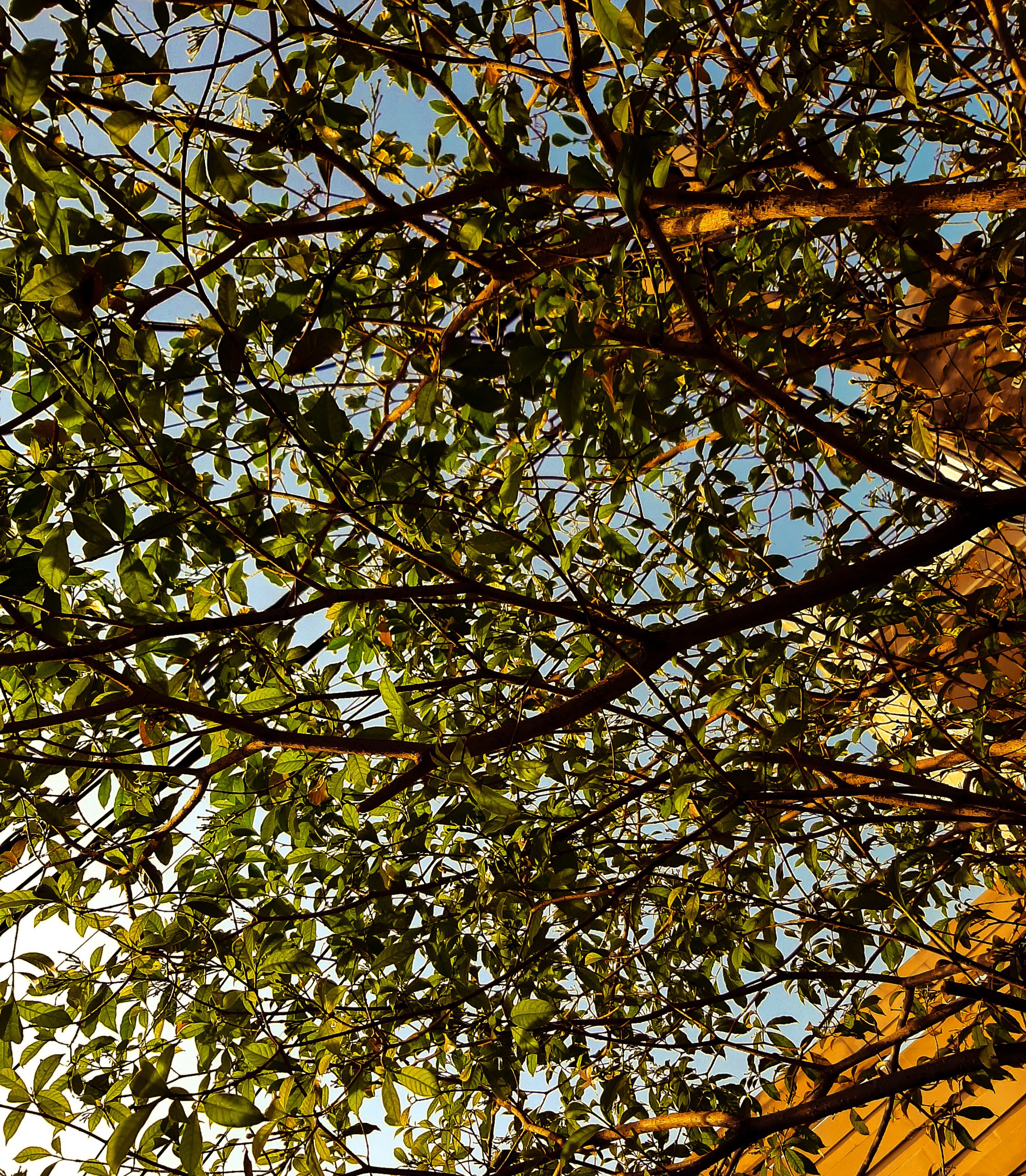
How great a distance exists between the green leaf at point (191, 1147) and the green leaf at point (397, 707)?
72cm

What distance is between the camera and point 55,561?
1.33 m

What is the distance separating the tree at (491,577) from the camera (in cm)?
141

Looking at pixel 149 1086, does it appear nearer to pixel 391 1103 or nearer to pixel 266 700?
pixel 391 1103

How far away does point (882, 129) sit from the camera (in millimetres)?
2215

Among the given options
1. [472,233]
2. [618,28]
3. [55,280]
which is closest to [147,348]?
[55,280]

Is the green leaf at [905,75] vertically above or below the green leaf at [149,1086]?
above

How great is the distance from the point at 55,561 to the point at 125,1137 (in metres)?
0.90

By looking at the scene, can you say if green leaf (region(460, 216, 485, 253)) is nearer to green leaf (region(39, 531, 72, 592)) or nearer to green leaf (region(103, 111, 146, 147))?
green leaf (region(103, 111, 146, 147))

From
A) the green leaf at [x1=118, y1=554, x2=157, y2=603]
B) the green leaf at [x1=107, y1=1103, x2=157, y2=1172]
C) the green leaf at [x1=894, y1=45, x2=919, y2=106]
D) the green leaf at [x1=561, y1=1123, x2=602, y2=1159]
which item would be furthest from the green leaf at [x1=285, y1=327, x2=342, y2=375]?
the green leaf at [x1=561, y1=1123, x2=602, y2=1159]

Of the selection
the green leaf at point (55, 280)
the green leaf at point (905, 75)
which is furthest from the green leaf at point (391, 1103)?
the green leaf at point (905, 75)

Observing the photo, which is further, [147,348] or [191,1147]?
[147,348]

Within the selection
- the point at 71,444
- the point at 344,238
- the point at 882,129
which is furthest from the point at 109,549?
the point at 882,129

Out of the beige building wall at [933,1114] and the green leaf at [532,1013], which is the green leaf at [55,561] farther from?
A: the beige building wall at [933,1114]

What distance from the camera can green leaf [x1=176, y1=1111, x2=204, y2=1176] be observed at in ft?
4.33
